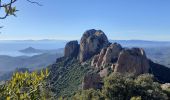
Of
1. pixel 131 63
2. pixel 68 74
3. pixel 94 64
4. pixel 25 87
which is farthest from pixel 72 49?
pixel 25 87

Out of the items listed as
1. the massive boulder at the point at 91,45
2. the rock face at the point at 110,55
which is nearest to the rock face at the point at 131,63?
the rock face at the point at 110,55

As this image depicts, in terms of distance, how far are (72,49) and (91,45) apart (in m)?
18.5

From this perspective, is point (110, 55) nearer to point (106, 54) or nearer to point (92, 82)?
point (106, 54)

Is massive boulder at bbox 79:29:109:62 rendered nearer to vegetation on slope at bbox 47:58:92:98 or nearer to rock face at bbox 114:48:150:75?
vegetation on slope at bbox 47:58:92:98

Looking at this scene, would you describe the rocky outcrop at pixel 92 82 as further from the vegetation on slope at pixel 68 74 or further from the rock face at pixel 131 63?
the vegetation on slope at pixel 68 74

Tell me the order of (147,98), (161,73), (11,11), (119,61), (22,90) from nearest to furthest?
(11,11), (22,90), (147,98), (119,61), (161,73)

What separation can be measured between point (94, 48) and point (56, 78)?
19966 mm

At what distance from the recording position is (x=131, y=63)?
110 meters

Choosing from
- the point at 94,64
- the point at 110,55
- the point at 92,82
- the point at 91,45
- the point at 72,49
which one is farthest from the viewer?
the point at 72,49

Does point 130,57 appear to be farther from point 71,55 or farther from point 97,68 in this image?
point 71,55

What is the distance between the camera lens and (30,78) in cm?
872

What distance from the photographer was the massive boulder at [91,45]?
150m

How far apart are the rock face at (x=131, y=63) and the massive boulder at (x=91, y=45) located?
33904 mm

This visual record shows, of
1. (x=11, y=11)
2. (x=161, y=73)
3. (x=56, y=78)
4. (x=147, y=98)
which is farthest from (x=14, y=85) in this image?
(x=56, y=78)
